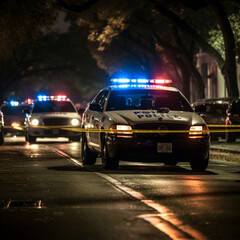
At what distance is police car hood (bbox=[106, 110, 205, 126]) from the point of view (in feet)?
49.0

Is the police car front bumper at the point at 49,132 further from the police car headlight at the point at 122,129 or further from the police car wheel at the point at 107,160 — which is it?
the police car headlight at the point at 122,129

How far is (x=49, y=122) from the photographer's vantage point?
29250 mm

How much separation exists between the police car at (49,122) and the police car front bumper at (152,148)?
44.7 feet

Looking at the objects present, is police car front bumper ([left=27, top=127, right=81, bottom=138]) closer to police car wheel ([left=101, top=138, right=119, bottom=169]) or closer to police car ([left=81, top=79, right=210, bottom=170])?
police car ([left=81, top=79, right=210, bottom=170])

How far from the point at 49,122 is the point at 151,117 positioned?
1456 centimetres

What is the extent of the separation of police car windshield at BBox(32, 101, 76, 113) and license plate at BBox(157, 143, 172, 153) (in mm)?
15439

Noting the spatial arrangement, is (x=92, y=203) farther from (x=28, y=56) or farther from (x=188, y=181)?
(x=28, y=56)

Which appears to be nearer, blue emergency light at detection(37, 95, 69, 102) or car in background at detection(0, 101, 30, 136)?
blue emergency light at detection(37, 95, 69, 102)

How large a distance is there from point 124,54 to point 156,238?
2128 inches

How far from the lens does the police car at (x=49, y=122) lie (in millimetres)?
29000

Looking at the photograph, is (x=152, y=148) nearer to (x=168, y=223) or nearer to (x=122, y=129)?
(x=122, y=129)

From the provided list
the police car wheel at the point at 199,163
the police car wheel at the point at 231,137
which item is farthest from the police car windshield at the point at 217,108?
the police car wheel at the point at 199,163

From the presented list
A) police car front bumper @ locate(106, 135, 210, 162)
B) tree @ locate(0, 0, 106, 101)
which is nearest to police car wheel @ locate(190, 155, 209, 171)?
police car front bumper @ locate(106, 135, 210, 162)

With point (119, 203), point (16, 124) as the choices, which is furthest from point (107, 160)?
point (16, 124)
